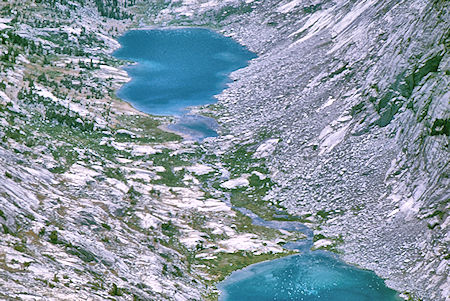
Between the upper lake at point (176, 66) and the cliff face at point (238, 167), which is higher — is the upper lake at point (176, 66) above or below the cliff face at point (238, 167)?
above

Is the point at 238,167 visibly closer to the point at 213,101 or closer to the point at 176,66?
the point at 213,101

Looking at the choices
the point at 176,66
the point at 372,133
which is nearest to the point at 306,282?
the point at 372,133

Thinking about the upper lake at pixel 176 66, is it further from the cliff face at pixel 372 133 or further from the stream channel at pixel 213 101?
the cliff face at pixel 372 133

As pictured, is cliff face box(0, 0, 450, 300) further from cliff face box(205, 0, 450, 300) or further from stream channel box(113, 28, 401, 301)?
stream channel box(113, 28, 401, 301)

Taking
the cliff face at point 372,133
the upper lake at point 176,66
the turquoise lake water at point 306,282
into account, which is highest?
the upper lake at point 176,66

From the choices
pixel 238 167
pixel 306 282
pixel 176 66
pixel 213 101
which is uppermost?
pixel 176 66

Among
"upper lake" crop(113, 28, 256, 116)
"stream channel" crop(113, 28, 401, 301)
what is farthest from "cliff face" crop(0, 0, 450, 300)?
"upper lake" crop(113, 28, 256, 116)

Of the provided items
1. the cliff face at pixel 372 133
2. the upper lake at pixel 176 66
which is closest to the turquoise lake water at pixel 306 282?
the cliff face at pixel 372 133
